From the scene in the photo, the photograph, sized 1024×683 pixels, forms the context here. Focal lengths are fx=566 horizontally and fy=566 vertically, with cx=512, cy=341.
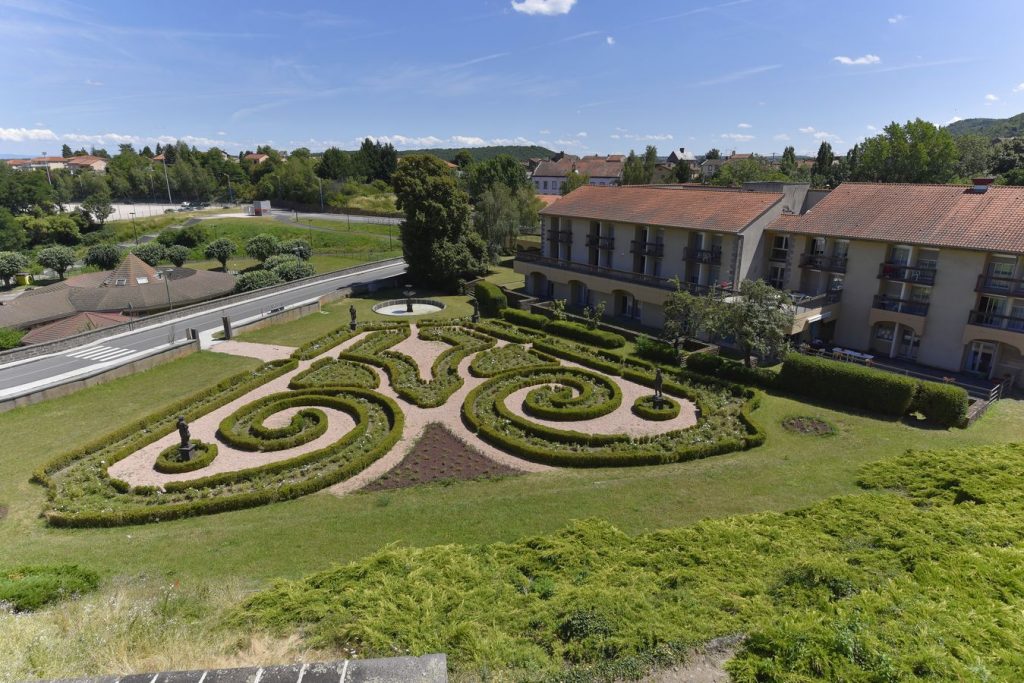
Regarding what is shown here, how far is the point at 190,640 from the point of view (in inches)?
452

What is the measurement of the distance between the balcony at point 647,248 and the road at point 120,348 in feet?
110

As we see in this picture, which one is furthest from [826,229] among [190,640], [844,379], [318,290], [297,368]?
[318,290]

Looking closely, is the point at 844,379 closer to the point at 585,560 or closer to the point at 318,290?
the point at 585,560

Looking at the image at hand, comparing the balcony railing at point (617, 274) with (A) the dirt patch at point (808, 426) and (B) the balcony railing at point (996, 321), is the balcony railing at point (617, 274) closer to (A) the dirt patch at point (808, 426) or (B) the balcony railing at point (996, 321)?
(A) the dirt patch at point (808, 426)

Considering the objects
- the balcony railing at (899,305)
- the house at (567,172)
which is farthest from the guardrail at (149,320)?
the house at (567,172)

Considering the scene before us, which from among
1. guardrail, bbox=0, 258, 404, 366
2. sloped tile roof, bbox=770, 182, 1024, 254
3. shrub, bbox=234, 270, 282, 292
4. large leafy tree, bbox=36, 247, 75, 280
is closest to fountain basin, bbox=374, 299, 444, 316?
guardrail, bbox=0, 258, 404, 366

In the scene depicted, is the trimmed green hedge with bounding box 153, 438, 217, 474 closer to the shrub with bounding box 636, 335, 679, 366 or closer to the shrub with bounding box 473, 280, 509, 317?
the shrub with bounding box 636, 335, 679, 366

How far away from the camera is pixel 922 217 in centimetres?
3672

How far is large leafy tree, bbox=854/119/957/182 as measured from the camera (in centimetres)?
7819

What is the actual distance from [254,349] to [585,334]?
24573 millimetres

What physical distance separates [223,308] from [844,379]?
5267 cm

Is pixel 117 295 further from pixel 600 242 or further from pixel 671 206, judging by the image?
pixel 671 206

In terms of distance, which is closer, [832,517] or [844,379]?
[832,517]

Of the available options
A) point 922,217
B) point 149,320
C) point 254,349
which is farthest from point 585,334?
point 149,320
